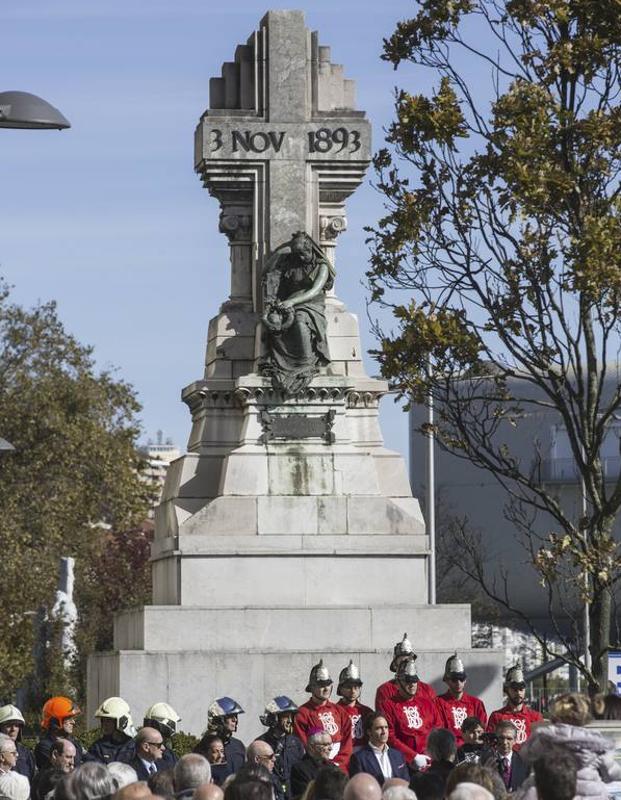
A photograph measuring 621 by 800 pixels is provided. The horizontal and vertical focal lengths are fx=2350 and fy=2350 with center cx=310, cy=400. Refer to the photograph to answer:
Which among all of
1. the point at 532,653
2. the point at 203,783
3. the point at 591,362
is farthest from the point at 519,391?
the point at 203,783

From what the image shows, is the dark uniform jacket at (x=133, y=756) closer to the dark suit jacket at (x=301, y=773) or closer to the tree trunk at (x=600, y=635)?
the dark suit jacket at (x=301, y=773)

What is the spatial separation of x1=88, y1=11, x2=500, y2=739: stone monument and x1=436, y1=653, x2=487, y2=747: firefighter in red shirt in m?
4.35

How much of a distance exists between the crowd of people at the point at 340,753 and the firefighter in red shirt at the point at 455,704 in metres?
0.02

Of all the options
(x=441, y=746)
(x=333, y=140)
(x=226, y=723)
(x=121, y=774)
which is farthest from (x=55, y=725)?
(x=333, y=140)

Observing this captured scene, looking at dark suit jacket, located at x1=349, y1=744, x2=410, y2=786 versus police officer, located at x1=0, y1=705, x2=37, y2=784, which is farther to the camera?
police officer, located at x1=0, y1=705, x2=37, y2=784

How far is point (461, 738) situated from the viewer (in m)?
21.6

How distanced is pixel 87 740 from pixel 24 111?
30.7 feet

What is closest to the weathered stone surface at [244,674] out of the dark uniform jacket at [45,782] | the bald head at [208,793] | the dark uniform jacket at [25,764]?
the dark uniform jacket at [25,764]

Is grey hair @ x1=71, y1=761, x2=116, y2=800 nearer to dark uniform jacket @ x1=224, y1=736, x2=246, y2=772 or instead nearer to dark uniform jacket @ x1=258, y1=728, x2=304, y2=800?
dark uniform jacket @ x1=224, y1=736, x2=246, y2=772

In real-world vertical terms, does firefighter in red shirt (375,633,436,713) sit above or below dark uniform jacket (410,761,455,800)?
above

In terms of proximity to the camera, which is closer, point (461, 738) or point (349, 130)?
point (461, 738)

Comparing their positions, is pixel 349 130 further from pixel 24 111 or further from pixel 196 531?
pixel 24 111

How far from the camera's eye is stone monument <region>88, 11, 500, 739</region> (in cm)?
2686

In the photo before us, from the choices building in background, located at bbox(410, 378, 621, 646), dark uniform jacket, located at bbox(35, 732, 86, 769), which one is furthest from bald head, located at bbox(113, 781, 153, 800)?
building in background, located at bbox(410, 378, 621, 646)
